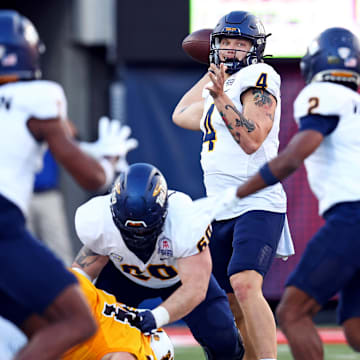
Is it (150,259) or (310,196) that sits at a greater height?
(150,259)

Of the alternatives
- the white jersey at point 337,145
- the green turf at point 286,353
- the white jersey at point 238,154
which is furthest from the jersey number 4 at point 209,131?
the green turf at point 286,353

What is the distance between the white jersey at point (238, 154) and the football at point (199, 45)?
593 millimetres

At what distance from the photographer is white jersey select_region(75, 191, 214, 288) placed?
4043 mm

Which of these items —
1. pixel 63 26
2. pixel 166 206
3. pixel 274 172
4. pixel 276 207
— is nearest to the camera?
pixel 274 172

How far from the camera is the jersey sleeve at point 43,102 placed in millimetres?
3141

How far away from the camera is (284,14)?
7.56m

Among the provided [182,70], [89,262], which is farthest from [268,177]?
[182,70]

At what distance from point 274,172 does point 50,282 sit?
99 cm

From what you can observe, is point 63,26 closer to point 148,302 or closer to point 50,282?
point 148,302

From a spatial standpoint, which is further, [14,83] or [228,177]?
A: [228,177]

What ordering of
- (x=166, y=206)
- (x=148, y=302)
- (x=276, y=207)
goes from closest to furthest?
(x=166, y=206) → (x=276, y=207) → (x=148, y=302)

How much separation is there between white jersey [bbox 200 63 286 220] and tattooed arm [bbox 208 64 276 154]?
71 mm

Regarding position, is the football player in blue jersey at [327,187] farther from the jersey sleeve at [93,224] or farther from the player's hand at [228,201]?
the jersey sleeve at [93,224]

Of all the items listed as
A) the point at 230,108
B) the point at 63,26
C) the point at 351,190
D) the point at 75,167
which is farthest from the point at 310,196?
the point at 75,167
